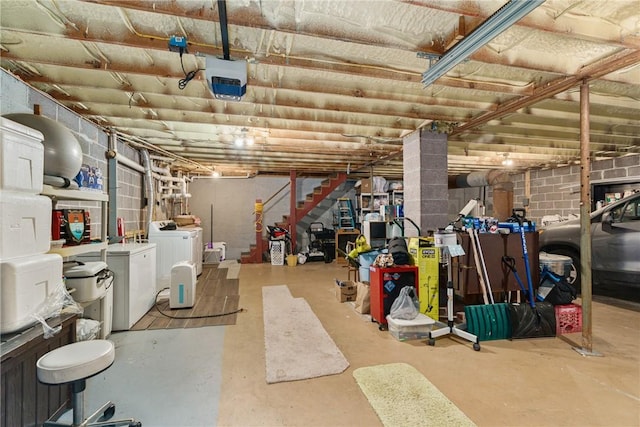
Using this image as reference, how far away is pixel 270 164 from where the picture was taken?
22.8 ft

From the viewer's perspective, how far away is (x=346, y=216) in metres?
8.18

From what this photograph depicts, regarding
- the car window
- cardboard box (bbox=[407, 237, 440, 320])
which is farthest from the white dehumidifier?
the car window

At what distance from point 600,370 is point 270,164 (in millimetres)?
6267

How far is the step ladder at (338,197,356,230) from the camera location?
26.2 ft

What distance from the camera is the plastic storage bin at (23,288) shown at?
55.3 inches

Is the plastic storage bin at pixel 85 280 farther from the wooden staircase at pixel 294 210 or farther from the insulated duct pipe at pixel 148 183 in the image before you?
the wooden staircase at pixel 294 210

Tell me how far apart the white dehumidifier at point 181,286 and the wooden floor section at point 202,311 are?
90 millimetres

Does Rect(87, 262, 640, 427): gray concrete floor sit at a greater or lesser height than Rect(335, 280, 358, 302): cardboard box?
lesser

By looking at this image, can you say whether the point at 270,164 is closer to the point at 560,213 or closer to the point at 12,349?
the point at 12,349

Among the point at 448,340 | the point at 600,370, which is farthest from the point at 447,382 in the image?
the point at 600,370

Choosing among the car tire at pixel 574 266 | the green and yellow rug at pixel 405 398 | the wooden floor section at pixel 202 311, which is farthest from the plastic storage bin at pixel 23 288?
the car tire at pixel 574 266

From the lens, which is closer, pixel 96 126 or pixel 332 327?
pixel 332 327

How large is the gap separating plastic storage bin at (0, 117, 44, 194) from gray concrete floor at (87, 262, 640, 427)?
4.85 ft

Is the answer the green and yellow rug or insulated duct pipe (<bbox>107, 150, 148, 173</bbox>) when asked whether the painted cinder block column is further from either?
insulated duct pipe (<bbox>107, 150, 148, 173</bbox>)
